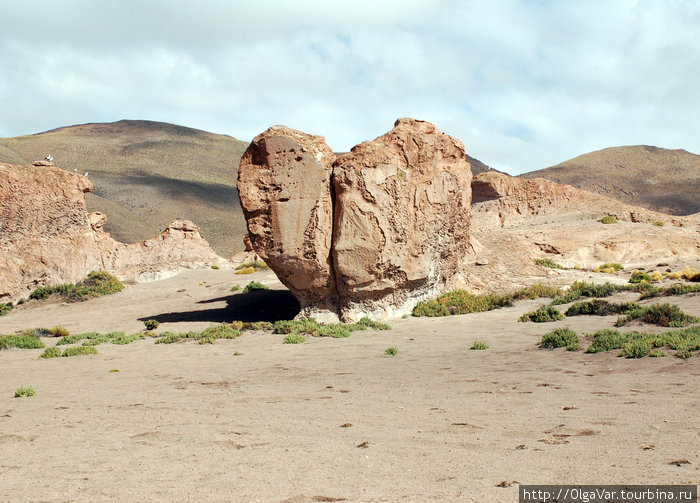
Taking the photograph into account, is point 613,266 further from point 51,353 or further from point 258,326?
point 51,353

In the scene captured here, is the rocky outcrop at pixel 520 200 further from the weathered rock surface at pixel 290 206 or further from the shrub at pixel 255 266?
the weathered rock surface at pixel 290 206

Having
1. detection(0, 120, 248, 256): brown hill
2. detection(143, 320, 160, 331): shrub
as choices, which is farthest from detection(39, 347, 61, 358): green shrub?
detection(0, 120, 248, 256): brown hill

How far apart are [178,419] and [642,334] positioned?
307 inches

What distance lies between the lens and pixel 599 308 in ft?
45.8

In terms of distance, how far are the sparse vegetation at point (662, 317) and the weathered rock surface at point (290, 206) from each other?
23.8 ft

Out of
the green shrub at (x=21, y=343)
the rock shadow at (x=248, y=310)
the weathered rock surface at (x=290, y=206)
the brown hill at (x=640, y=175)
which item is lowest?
the green shrub at (x=21, y=343)

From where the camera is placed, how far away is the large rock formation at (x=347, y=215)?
15656 mm

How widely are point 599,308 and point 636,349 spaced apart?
5.01m

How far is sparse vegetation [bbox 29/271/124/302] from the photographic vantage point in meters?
23.8

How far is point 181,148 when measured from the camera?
110250 millimetres

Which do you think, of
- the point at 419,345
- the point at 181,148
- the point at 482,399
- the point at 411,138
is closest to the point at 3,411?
the point at 482,399

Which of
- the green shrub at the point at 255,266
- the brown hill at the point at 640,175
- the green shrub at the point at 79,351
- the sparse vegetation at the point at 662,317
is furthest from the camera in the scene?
the brown hill at the point at 640,175

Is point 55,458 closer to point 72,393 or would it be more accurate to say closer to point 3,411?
point 3,411

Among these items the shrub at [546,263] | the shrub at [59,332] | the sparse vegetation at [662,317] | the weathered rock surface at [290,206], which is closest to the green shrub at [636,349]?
the sparse vegetation at [662,317]
